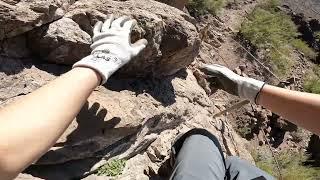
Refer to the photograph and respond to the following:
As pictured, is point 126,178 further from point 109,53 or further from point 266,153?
point 266,153

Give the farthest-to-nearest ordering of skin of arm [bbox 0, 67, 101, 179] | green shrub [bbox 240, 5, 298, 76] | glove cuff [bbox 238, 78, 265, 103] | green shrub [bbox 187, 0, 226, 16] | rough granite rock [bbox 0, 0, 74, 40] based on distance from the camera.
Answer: green shrub [bbox 240, 5, 298, 76]
green shrub [bbox 187, 0, 226, 16]
glove cuff [bbox 238, 78, 265, 103]
rough granite rock [bbox 0, 0, 74, 40]
skin of arm [bbox 0, 67, 101, 179]

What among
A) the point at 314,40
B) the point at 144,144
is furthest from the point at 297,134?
the point at 144,144

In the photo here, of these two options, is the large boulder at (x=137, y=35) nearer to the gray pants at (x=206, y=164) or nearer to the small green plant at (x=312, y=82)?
the gray pants at (x=206, y=164)

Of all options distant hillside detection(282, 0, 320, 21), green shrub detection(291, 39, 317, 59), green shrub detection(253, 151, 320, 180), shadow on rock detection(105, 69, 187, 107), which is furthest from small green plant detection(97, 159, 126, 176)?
distant hillside detection(282, 0, 320, 21)

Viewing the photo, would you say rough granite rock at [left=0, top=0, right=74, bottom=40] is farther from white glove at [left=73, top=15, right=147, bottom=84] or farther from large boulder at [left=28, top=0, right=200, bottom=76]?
white glove at [left=73, top=15, right=147, bottom=84]

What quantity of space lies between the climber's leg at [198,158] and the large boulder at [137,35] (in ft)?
1.95

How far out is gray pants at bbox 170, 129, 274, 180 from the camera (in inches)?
93.8

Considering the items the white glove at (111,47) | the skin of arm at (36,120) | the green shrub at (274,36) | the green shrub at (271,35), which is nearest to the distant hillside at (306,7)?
the green shrub at (274,36)

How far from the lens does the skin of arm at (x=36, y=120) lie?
1252 mm

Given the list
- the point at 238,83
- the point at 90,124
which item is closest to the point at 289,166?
the point at 238,83

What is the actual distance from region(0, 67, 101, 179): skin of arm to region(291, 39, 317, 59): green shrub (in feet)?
18.3

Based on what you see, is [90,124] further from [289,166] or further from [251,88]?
[289,166]

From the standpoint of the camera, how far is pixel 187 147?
262 centimetres

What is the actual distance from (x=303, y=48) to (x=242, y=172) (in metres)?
4.59
